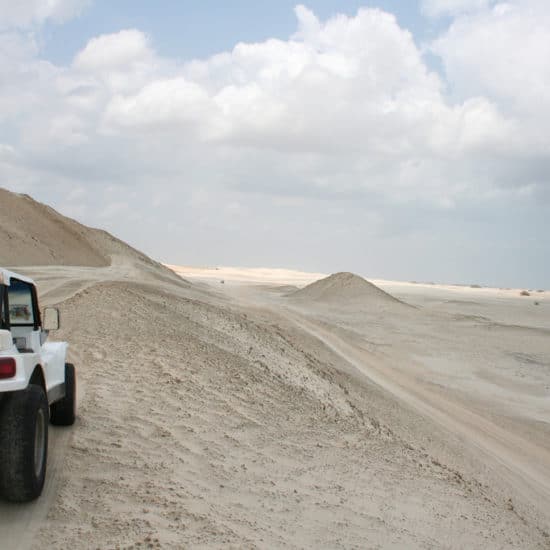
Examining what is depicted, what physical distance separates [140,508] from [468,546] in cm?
303

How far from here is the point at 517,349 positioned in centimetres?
2317

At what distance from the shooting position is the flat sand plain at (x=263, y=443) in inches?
223

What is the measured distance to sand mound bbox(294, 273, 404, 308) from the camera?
108 feet

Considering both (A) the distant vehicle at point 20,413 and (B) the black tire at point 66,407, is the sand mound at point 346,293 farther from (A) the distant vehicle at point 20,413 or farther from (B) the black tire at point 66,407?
(A) the distant vehicle at point 20,413

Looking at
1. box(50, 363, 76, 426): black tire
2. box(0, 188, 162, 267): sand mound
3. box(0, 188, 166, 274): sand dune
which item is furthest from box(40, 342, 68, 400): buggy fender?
box(0, 188, 166, 274): sand dune

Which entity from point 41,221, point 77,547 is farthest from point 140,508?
point 41,221

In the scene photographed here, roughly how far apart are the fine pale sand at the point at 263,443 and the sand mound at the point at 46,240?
1094 centimetres

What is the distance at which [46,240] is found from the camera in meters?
29.7

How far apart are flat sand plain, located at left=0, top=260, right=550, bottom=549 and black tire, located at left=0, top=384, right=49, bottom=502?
225mm

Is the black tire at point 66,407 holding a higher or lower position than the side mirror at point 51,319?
lower

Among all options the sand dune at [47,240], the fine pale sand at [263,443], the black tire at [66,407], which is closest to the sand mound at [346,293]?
the sand dune at [47,240]

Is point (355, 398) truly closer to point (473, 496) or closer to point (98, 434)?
point (473, 496)

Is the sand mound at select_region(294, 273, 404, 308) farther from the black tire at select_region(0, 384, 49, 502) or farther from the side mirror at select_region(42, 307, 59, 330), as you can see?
the black tire at select_region(0, 384, 49, 502)

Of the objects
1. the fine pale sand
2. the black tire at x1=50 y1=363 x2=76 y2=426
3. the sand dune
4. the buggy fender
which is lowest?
the fine pale sand
